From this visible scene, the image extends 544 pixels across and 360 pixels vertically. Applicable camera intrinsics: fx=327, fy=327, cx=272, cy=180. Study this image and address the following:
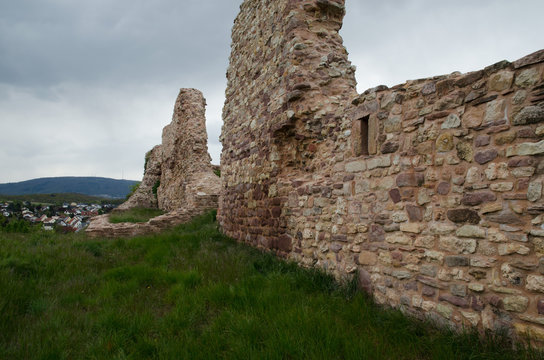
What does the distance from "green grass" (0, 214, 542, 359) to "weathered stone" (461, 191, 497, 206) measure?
3.40ft

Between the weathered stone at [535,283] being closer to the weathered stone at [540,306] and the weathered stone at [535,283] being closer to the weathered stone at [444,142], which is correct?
the weathered stone at [540,306]

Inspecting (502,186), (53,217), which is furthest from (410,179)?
(53,217)

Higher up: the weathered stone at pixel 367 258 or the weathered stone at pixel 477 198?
A: the weathered stone at pixel 477 198

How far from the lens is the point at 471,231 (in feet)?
8.94

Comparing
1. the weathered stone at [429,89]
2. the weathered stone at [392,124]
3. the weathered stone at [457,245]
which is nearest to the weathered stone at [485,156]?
the weathered stone at [457,245]

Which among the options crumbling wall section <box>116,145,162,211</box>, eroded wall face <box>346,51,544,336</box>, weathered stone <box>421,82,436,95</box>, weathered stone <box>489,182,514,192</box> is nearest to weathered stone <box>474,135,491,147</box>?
eroded wall face <box>346,51,544,336</box>

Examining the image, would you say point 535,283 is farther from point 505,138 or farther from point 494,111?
point 494,111

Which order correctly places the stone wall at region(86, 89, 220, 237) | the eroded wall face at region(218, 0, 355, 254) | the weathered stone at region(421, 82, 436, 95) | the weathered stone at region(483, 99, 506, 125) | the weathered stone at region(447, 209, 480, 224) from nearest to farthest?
the weathered stone at region(483, 99, 506, 125)
the weathered stone at region(447, 209, 480, 224)
the weathered stone at region(421, 82, 436, 95)
the eroded wall face at region(218, 0, 355, 254)
the stone wall at region(86, 89, 220, 237)

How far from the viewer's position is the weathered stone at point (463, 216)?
2.72 m

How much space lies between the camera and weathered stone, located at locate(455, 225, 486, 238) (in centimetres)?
266

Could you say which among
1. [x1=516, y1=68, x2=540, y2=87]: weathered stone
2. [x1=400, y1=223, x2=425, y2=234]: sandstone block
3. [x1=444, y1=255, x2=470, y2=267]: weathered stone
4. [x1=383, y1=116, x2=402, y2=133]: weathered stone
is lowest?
[x1=444, y1=255, x2=470, y2=267]: weathered stone

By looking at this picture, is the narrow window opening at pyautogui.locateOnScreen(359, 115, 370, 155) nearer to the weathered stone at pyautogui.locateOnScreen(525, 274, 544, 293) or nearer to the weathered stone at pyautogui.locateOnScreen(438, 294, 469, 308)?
the weathered stone at pyautogui.locateOnScreen(438, 294, 469, 308)

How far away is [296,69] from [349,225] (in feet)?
8.99

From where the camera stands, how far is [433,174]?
3.10 metres
